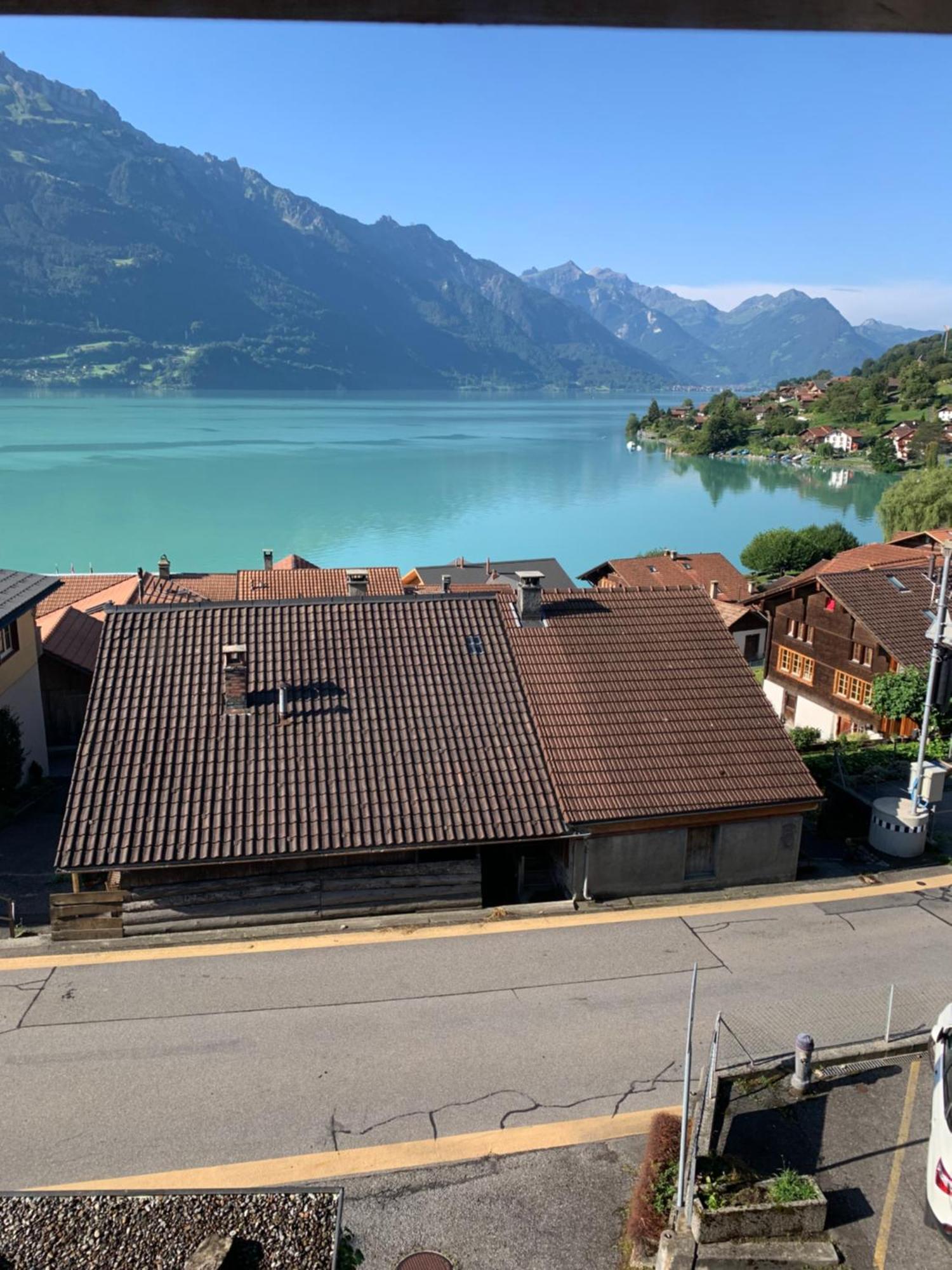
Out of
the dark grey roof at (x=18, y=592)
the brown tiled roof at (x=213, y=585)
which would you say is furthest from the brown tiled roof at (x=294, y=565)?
the dark grey roof at (x=18, y=592)

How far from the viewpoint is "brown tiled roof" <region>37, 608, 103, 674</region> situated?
2383 centimetres

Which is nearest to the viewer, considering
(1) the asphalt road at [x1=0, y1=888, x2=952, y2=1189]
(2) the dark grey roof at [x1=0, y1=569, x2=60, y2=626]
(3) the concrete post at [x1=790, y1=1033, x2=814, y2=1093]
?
(1) the asphalt road at [x1=0, y1=888, x2=952, y2=1189]

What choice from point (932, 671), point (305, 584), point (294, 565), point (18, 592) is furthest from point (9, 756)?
point (294, 565)

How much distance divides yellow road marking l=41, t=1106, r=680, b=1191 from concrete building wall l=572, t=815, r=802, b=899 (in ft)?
15.9

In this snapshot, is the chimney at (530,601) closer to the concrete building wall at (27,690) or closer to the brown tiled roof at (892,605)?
the concrete building wall at (27,690)

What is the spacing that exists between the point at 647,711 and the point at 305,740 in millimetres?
5587

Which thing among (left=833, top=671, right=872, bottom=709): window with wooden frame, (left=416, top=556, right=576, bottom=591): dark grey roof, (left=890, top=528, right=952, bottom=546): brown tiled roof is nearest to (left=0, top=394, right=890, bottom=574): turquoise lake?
(left=416, top=556, right=576, bottom=591): dark grey roof

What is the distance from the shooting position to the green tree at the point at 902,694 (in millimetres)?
23203

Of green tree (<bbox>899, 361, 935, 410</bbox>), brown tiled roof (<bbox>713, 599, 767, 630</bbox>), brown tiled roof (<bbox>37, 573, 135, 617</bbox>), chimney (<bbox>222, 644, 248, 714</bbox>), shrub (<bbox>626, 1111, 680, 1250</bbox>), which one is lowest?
brown tiled roof (<bbox>713, 599, 767, 630</bbox>)

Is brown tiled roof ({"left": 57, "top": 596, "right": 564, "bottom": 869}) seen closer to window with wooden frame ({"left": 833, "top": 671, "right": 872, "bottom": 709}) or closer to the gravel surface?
the gravel surface

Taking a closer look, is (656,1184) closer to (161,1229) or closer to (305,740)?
(161,1229)

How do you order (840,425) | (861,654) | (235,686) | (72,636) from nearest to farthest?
(235,686) → (72,636) → (861,654) → (840,425)

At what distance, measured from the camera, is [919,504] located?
57.2 m

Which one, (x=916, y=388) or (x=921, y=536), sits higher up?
(x=916, y=388)
